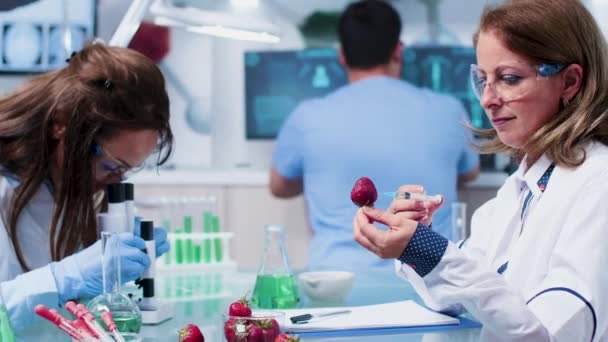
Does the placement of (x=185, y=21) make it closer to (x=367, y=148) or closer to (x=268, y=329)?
(x=367, y=148)

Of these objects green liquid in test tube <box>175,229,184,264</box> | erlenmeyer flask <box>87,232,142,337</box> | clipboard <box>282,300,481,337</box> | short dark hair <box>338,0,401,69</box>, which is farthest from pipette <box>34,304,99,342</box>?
short dark hair <box>338,0,401,69</box>

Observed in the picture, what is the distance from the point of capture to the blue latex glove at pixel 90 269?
5.74ft

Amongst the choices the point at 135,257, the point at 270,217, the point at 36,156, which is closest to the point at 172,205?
the point at 270,217

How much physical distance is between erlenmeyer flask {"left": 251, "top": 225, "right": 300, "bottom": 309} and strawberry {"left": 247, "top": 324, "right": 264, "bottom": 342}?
1.65 feet

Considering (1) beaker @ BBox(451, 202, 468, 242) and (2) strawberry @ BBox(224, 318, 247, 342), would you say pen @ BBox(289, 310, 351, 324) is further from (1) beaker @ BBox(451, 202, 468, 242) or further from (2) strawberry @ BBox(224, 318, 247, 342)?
(1) beaker @ BBox(451, 202, 468, 242)

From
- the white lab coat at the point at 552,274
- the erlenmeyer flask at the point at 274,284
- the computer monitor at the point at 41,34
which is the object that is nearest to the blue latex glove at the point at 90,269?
the erlenmeyer flask at the point at 274,284

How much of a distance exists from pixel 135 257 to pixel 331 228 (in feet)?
4.59

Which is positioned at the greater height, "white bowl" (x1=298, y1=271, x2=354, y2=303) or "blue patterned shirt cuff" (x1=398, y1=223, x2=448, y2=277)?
"blue patterned shirt cuff" (x1=398, y1=223, x2=448, y2=277)

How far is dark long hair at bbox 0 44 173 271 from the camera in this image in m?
1.99

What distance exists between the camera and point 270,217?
3650mm

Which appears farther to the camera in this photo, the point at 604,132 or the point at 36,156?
the point at 36,156

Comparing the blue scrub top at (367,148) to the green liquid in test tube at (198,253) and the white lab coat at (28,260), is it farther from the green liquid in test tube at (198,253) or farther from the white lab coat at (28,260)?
the white lab coat at (28,260)

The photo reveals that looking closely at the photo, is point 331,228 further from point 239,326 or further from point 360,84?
point 239,326

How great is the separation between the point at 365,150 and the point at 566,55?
1434 mm
